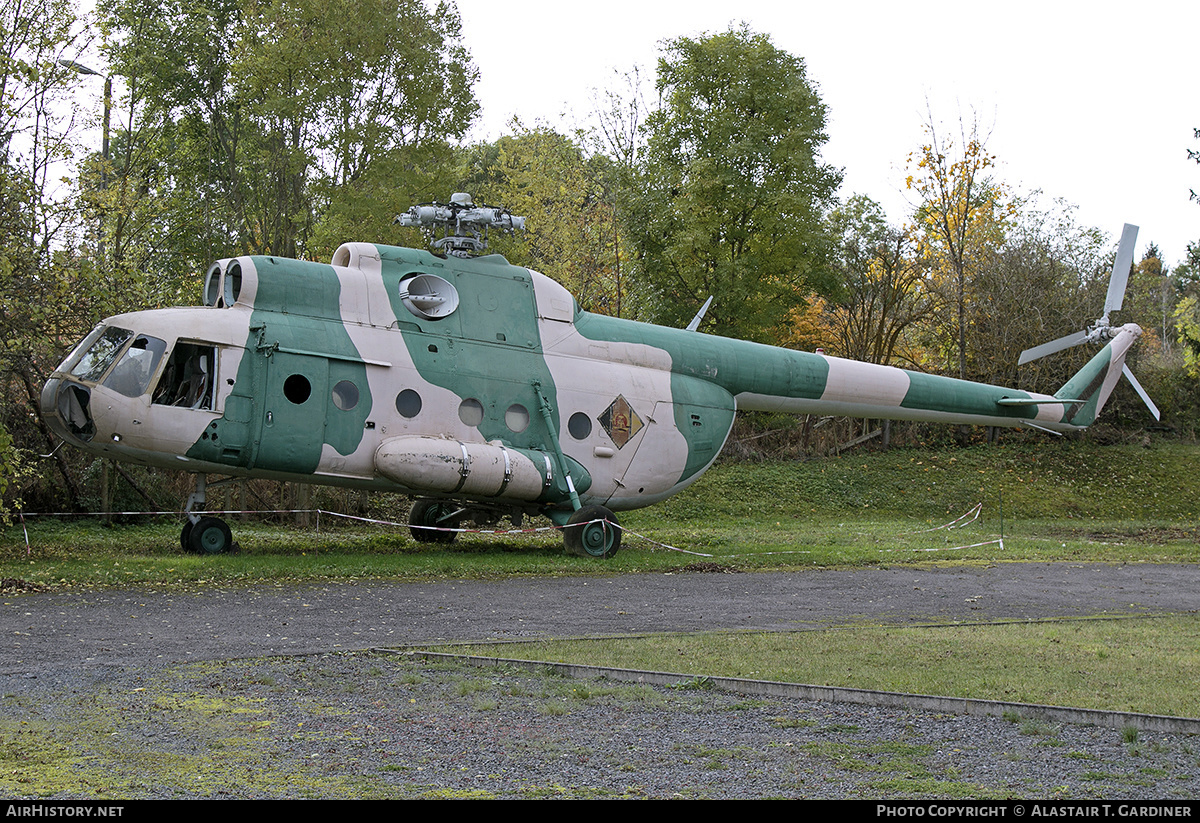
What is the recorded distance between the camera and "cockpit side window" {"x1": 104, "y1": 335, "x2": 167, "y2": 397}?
13.8 metres

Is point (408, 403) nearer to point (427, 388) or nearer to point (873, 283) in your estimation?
point (427, 388)

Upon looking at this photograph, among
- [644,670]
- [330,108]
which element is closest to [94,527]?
[330,108]

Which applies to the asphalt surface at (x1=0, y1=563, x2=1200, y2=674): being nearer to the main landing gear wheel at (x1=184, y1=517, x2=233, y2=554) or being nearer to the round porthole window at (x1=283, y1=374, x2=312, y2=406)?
the main landing gear wheel at (x1=184, y1=517, x2=233, y2=554)

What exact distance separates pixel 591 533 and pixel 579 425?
1.76 m

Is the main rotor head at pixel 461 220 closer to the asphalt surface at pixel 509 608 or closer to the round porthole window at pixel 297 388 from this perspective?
the round porthole window at pixel 297 388

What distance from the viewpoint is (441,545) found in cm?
1831

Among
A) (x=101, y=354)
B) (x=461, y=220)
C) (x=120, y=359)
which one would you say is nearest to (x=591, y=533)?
(x=461, y=220)

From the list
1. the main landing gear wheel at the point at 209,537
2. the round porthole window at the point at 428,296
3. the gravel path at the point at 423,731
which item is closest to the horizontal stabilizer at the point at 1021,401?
the round porthole window at the point at 428,296

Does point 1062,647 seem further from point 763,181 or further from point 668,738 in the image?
point 763,181

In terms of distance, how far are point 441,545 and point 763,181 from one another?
17.3m

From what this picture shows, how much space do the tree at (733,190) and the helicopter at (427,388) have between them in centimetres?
1087

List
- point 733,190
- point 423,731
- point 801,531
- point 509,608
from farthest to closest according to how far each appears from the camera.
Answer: point 733,190
point 801,531
point 509,608
point 423,731

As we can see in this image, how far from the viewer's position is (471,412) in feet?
53.0

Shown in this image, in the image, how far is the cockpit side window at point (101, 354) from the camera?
1388 centimetres
